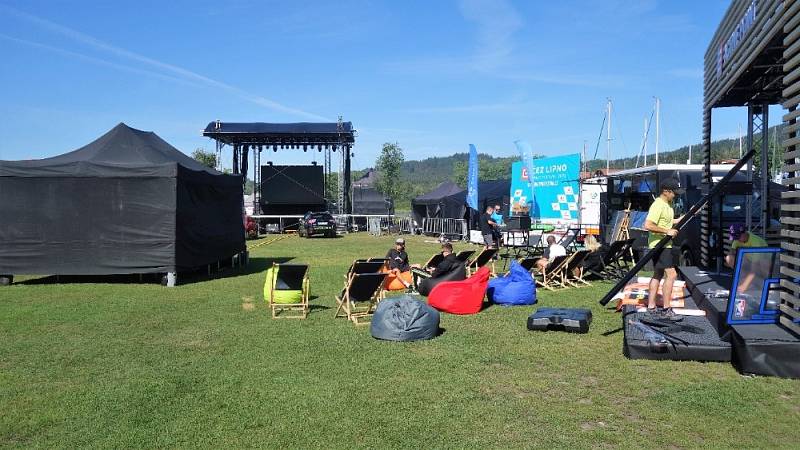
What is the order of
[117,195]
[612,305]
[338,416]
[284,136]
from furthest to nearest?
[284,136], [117,195], [612,305], [338,416]

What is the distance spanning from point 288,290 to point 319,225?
21.3 meters

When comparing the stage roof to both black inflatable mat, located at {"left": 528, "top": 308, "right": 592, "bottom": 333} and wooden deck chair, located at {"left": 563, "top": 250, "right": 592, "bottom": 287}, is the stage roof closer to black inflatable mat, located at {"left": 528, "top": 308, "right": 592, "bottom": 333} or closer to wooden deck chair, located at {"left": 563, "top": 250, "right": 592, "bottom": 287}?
wooden deck chair, located at {"left": 563, "top": 250, "right": 592, "bottom": 287}

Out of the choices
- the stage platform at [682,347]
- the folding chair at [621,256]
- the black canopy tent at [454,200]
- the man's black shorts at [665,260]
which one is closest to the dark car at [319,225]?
the black canopy tent at [454,200]

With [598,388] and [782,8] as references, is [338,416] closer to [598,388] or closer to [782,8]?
[598,388]

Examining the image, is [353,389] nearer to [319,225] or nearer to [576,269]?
[576,269]

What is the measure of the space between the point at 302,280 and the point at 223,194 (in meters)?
6.67

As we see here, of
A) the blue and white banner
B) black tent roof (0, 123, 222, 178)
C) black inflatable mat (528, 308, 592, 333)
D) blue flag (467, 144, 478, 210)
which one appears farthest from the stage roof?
black inflatable mat (528, 308, 592, 333)

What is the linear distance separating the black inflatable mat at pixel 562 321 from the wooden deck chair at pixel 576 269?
3.79 meters

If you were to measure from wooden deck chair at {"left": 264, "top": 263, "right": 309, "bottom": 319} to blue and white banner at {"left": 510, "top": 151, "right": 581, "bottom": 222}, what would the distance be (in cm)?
1073

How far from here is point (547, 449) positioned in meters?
4.02

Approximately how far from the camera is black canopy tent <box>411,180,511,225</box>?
2627 centimetres

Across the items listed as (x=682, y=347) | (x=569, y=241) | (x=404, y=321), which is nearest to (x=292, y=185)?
(x=569, y=241)

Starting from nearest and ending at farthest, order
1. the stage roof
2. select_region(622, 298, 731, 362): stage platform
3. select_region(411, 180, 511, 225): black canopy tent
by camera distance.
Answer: select_region(622, 298, 731, 362): stage platform → select_region(411, 180, 511, 225): black canopy tent → the stage roof

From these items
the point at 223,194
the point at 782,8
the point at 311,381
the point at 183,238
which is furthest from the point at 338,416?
the point at 223,194
